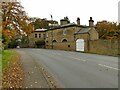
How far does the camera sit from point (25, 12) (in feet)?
94.0

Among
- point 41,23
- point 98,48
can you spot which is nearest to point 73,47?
point 98,48

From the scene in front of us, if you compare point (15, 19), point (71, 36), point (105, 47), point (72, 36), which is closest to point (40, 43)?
point (71, 36)

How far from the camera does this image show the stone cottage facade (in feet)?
193

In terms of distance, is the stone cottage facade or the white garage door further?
the stone cottage facade

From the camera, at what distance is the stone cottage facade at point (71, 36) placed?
59.0m

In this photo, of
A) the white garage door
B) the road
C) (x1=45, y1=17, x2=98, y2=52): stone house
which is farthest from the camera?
(x1=45, y1=17, x2=98, y2=52): stone house

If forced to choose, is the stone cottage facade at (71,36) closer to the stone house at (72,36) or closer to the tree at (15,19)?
the stone house at (72,36)

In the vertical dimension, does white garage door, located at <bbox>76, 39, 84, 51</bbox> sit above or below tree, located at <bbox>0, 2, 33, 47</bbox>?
below

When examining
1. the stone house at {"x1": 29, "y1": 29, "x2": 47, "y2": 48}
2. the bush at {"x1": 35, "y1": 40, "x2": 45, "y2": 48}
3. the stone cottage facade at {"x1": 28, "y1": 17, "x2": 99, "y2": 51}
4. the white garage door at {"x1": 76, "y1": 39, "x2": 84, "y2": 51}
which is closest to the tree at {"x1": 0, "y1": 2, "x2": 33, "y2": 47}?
the stone cottage facade at {"x1": 28, "y1": 17, "x2": 99, "y2": 51}

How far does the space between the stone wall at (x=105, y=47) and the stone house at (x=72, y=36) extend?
3.59 metres

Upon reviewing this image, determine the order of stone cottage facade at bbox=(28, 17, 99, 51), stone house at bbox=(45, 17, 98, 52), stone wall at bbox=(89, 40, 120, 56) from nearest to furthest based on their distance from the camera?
1. stone wall at bbox=(89, 40, 120, 56)
2. stone house at bbox=(45, 17, 98, 52)
3. stone cottage facade at bbox=(28, 17, 99, 51)

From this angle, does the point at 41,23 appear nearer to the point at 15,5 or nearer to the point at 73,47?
the point at 73,47

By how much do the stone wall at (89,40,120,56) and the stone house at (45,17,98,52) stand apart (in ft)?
11.8

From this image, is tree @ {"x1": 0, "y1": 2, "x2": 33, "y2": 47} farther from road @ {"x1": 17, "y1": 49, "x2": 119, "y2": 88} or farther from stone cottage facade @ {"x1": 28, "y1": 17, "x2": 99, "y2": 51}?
stone cottage facade @ {"x1": 28, "y1": 17, "x2": 99, "y2": 51}
